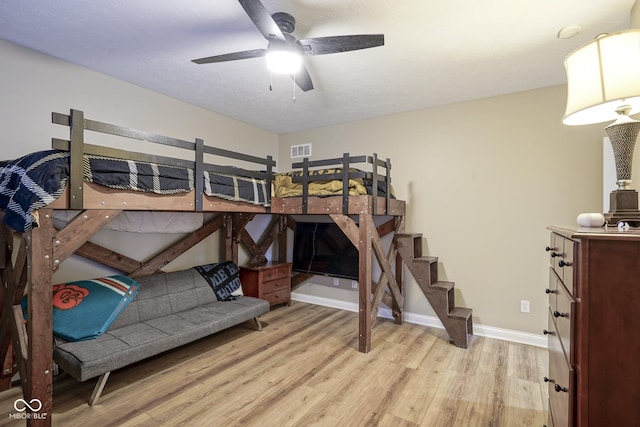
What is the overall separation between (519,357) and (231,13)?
12.1 ft

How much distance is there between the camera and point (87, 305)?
2379mm

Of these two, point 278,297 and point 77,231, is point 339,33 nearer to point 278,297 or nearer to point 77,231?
point 77,231

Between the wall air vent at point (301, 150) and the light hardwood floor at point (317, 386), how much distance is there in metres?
2.61

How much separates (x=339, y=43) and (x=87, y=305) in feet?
8.89

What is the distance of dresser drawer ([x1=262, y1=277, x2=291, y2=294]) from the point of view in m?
3.97

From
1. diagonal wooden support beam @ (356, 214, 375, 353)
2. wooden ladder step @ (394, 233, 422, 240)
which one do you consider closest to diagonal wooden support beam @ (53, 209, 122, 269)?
diagonal wooden support beam @ (356, 214, 375, 353)

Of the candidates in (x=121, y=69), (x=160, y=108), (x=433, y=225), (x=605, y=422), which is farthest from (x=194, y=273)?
(x=605, y=422)

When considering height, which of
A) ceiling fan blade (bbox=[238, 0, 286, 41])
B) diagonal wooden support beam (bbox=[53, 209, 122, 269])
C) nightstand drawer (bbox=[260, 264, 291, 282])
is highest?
ceiling fan blade (bbox=[238, 0, 286, 41])

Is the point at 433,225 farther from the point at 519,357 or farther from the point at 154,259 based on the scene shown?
the point at 154,259

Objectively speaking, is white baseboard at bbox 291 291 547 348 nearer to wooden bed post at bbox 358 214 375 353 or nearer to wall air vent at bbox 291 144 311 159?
wooden bed post at bbox 358 214 375 353

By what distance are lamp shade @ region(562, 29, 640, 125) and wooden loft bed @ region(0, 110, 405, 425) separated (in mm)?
1736

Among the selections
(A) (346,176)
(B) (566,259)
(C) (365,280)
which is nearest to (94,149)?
(A) (346,176)

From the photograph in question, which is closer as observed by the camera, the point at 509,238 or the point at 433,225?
the point at 509,238

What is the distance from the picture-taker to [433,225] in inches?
142
